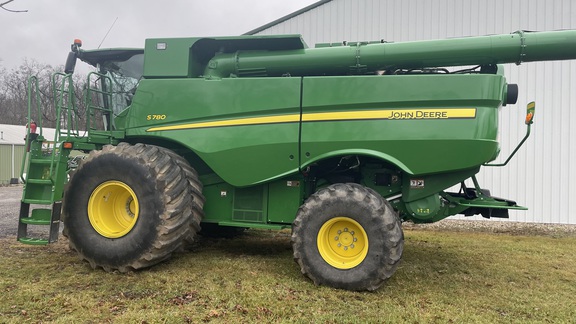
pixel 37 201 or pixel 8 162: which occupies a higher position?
pixel 8 162

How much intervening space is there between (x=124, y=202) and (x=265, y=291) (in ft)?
6.99

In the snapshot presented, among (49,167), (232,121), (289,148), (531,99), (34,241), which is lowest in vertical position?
(34,241)

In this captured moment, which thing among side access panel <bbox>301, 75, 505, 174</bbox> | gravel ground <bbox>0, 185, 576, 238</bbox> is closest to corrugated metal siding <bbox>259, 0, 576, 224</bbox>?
gravel ground <bbox>0, 185, 576, 238</bbox>

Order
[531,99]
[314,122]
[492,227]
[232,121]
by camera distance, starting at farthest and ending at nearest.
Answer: [492,227], [531,99], [232,121], [314,122]

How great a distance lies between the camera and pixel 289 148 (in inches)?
176

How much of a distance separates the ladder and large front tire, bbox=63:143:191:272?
0.17 meters

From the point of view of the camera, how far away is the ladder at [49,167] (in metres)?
4.77

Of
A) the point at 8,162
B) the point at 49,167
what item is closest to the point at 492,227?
the point at 49,167

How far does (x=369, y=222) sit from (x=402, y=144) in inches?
35.0

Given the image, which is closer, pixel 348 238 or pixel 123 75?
pixel 348 238

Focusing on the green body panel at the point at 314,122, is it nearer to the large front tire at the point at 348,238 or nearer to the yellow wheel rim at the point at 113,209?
the large front tire at the point at 348,238

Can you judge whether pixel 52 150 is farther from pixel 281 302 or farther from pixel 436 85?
pixel 436 85

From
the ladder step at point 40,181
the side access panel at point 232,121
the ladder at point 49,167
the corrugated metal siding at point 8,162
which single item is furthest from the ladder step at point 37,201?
the corrugated metal siding at point 8,162

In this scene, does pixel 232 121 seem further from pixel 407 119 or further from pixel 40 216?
pixel 40 216
